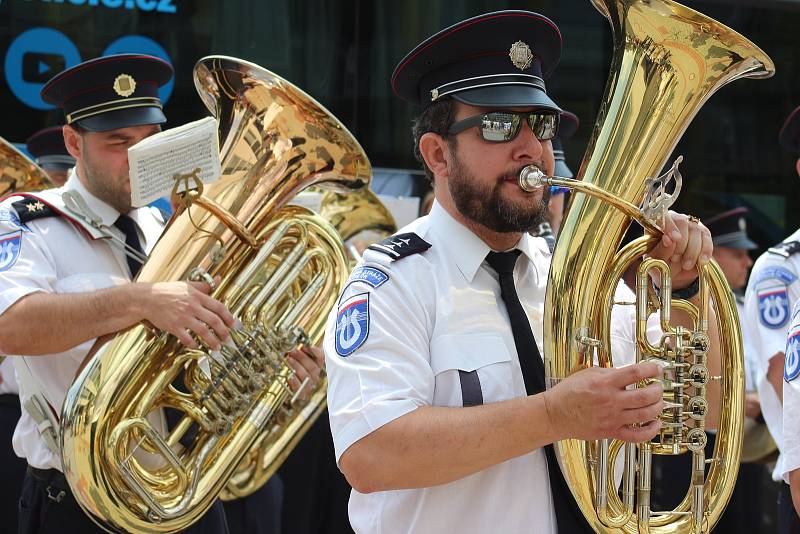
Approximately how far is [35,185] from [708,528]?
3.51 metres

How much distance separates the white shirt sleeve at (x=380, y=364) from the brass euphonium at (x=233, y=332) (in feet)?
3.68

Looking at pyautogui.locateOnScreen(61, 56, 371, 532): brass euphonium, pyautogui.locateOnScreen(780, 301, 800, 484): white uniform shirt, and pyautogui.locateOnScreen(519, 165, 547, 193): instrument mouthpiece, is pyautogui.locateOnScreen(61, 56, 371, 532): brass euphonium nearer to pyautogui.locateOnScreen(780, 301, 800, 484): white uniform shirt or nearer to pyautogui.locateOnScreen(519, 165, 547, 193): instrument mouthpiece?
pyautogui.locateOnScreen(519, 165, 547, 193): instrument mouthpiece

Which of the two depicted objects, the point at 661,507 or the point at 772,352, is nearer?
the point at 772,352

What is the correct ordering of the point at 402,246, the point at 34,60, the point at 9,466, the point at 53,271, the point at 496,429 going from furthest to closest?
1. the point at 34,60
2. the point at 9,466
3. the point at 53,271
4. the point at 402,246
5. the point at 496,429

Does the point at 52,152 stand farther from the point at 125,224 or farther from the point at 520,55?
the point at 520,55

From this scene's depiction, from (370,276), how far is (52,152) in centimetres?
369

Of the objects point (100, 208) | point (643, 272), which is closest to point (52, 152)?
point (100, 208)

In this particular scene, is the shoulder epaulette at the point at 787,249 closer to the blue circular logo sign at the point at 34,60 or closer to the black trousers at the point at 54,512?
the black trousers at the point at 54,512

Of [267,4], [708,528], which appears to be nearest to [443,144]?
[708,528]

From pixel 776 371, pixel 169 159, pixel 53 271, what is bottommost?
pixel 776 371

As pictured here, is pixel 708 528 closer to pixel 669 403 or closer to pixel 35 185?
pixel 669 403

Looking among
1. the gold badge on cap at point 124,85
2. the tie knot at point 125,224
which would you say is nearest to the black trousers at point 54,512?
the tie knot at point 125,224

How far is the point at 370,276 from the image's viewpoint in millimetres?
2623

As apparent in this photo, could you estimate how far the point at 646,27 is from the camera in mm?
2605
